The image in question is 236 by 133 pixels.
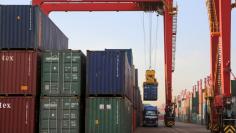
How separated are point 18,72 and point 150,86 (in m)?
38.5

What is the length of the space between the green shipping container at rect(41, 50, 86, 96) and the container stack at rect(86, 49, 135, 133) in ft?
2.20

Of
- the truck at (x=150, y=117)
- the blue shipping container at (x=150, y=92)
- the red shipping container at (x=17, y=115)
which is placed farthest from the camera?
the blue shipping container at (x=150, y=92)

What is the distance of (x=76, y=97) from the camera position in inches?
954

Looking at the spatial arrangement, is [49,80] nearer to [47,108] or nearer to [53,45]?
[47,108]

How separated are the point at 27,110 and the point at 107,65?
4403mm

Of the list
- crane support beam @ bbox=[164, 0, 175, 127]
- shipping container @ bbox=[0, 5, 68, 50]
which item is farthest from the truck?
shipping container @ bbox=[0, 5, 68, 50]

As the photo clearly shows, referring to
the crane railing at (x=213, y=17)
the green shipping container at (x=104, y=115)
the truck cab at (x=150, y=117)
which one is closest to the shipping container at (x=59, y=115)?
the green shipping container at (x=104, y=115)

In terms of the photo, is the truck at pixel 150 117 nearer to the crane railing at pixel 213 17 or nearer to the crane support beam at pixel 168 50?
the crane support beam at pixel 168 50

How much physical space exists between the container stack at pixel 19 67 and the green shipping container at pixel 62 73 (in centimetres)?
47

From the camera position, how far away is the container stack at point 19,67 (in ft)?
77.8

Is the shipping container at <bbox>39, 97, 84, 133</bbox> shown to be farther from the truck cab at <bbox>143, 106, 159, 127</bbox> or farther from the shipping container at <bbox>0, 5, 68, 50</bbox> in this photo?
the truck cab at <bbox>143, 106, 159, 127</bbox>

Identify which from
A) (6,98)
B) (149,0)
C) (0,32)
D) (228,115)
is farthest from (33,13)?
(149,0)

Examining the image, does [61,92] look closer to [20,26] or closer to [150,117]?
[20,26]

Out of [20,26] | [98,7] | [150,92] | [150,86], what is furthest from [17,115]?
[150,92]
